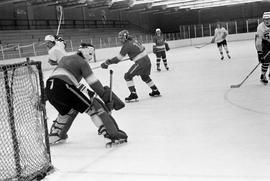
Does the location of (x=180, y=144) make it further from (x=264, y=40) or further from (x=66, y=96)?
(x=264, y=40)

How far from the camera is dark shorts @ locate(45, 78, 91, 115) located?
141 inches

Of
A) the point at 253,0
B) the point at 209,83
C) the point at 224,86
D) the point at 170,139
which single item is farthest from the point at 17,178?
the point at 253,0

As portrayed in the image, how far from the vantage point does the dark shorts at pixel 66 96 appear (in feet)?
11.8

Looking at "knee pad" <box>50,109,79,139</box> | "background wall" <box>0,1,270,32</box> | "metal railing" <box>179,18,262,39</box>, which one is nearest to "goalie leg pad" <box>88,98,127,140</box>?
"knee pad" <box>50,109,79,139</box>

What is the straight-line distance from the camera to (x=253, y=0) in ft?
103

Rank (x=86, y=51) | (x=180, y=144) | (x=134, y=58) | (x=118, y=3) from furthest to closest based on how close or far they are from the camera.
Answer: (x=118, y=3), (x=134, y=58), (x=86, y=51), (x=180, y=144)

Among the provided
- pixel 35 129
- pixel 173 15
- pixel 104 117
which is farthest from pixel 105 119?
pixel 173 15

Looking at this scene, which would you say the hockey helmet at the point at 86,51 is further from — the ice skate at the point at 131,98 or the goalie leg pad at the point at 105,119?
the ice skate at the point at 131,98

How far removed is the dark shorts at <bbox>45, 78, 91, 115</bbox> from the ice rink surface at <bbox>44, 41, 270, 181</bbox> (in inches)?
16.1

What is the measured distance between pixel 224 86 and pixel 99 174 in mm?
4520

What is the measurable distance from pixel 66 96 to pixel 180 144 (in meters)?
1.11

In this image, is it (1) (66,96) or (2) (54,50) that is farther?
(2) (54,50)

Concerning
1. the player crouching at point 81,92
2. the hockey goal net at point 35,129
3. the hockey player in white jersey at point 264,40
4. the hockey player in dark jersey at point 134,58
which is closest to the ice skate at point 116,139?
the player crouching at point 81,92

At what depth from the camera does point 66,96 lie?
362cm
